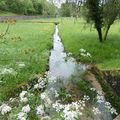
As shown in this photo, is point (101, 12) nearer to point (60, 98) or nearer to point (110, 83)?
point (110, 83)

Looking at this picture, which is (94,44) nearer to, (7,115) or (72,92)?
(72,92)

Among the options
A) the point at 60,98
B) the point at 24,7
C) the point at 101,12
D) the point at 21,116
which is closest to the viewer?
the point at 21,116

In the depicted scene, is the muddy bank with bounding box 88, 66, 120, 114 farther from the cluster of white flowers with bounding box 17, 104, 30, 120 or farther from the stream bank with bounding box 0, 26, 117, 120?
the cluster of white flowers with bounding box 17, 104, 30, 120

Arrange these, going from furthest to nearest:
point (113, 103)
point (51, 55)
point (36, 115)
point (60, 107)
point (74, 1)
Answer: point (51, 55) → point (74, 1) → point (113, 103) → point (36, 115) → point (60, 107)

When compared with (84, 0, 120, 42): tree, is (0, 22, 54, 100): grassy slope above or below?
below

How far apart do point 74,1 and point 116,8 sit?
4.03 metres

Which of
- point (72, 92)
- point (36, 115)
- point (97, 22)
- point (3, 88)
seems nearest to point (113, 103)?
point (72, 92)

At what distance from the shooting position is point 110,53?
22109mm

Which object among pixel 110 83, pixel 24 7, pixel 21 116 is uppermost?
pixel 21 116

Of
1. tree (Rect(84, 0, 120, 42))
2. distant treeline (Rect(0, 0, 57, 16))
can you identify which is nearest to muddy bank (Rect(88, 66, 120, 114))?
tree (Rect(84, 0, 120, 42))

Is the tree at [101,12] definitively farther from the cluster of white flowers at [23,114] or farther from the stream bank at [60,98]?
the cluster of white flowers at [23,114]

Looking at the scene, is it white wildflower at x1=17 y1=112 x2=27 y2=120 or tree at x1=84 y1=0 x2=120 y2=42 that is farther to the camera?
tree at x1=84 y1=0 x2=120 y2=42

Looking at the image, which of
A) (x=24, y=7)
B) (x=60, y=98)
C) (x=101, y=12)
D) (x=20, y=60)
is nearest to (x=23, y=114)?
(x=60, y=98)

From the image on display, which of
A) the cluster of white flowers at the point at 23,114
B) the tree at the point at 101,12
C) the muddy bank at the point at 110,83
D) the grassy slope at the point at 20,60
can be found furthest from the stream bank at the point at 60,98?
the tree at the point at 101,12
